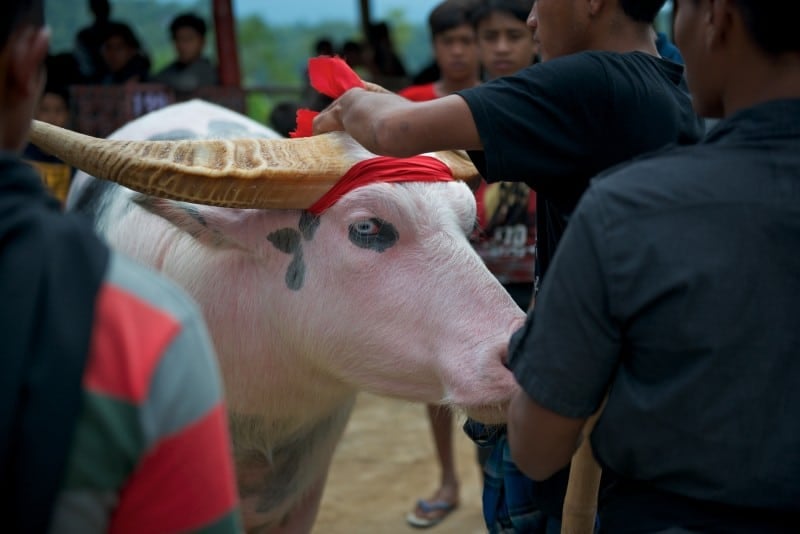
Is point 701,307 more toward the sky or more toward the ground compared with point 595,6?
more toward the ground

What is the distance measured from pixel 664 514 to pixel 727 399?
0.69ft

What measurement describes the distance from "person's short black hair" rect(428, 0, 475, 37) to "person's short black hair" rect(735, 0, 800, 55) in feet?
11.0

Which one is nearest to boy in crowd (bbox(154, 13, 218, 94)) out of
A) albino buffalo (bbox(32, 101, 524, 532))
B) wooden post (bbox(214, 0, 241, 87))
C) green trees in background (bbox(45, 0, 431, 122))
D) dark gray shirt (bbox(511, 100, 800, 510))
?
wooden post (bbox(214, 0, 241, 87))

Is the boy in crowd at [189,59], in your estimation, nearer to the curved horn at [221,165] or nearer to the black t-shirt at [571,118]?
the curved horn at [221,165]

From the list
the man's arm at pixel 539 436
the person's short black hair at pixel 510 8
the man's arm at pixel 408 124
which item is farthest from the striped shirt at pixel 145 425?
the person's short black hair at pixel 510 8

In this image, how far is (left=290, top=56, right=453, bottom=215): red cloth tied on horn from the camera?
2.30m

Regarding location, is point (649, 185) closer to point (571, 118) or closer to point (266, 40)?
point (571, 118)

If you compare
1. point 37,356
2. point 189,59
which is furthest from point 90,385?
point 189,59

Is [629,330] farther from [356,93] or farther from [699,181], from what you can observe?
[356,93]

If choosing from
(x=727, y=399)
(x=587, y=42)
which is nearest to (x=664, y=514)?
(x=727, y=399)

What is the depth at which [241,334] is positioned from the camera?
2.48 m

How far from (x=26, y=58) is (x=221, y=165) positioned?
1.15m

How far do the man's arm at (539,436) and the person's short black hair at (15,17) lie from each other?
2.74 ft

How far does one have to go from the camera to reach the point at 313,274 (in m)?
2.41
